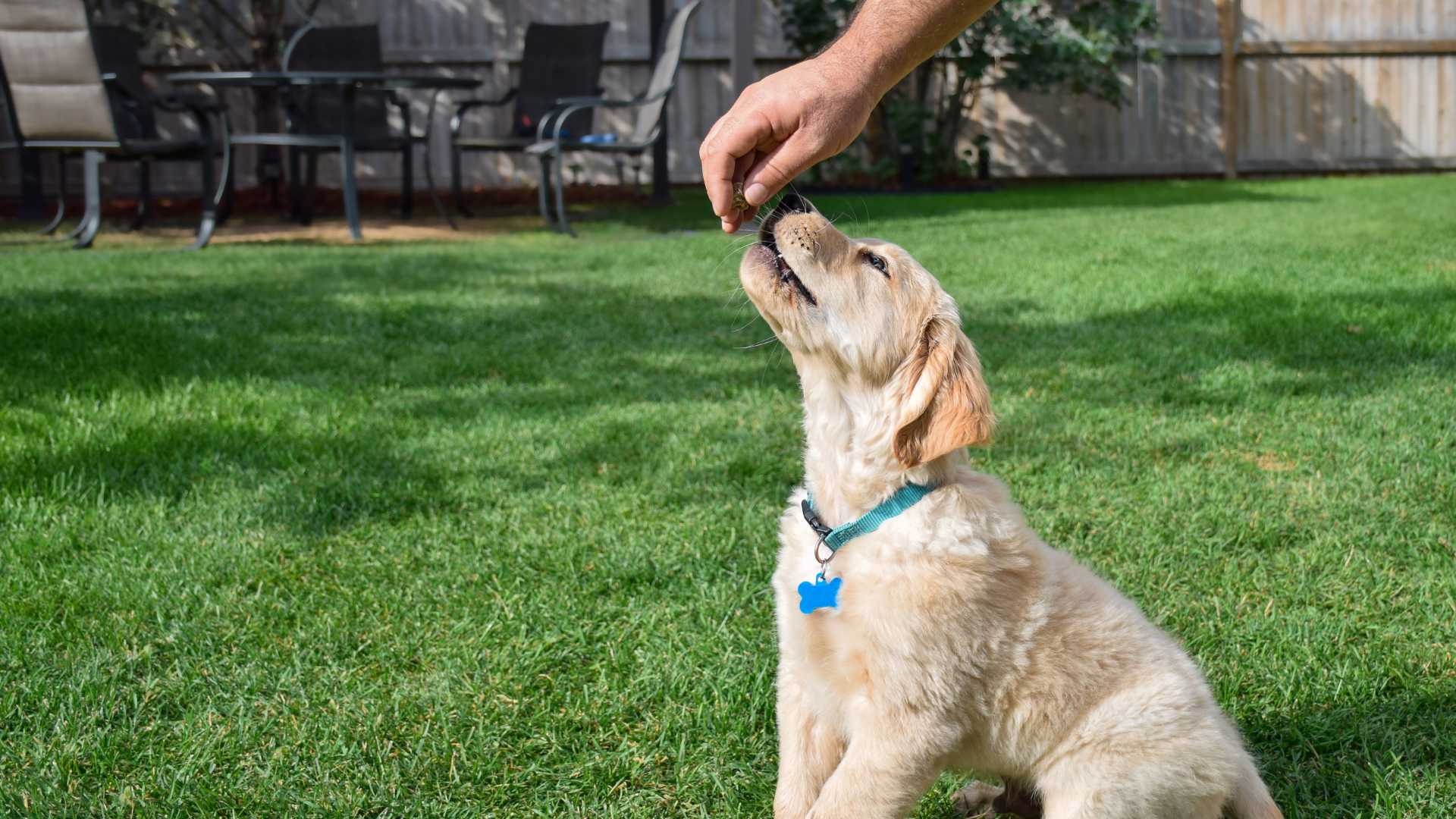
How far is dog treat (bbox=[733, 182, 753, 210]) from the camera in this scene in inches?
75.9

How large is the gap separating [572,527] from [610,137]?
26.3ft

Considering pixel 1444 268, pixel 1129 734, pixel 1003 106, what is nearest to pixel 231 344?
pixel 1129 734

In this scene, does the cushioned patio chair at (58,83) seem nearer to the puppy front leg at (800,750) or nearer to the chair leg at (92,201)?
the chair leg at (92,201)

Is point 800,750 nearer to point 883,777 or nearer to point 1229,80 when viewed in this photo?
point 883,777

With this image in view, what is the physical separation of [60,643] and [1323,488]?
3191 mm

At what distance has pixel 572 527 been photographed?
10.7ft

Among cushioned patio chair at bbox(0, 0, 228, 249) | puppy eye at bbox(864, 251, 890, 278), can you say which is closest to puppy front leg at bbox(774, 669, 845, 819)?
puppy eye at bbox(864, 251, 890, 278)

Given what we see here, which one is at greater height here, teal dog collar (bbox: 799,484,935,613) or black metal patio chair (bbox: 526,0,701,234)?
black metal patio chair (bbox: 526,0,701,234)

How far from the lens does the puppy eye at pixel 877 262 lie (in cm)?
211

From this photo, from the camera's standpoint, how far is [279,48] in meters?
12.8

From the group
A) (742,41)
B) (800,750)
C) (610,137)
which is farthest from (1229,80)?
(800,750)

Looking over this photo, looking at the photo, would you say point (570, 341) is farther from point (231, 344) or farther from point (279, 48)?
point (279, 48)

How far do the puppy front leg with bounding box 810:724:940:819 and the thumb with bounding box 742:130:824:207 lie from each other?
2.73ft

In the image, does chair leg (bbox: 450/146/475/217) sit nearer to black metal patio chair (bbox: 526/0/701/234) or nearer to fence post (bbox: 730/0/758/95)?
black metal patio chair (bbox: 526/0/701/234)
